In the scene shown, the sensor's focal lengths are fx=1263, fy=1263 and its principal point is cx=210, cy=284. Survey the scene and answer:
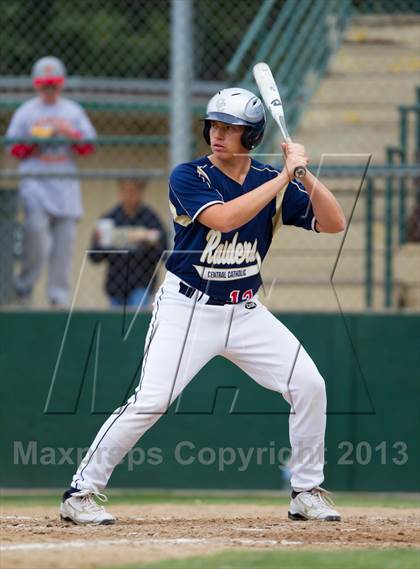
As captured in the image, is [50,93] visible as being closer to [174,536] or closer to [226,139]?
[226,139]

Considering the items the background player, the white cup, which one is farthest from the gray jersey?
the background player

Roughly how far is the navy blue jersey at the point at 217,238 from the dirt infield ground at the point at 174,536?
122 cm

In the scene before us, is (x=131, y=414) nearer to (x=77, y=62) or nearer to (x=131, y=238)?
(x=131, y=238)

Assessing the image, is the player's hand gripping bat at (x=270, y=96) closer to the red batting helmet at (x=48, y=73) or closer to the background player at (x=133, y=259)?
the background player at (x=133, y=259)

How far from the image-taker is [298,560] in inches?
211

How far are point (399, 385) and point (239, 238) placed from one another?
3810 millimetres

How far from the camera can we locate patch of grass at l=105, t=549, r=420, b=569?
5180mm

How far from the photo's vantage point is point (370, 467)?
32.5ft

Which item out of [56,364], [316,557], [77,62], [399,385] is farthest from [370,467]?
[77,62]

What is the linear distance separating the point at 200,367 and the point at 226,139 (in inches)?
46.1

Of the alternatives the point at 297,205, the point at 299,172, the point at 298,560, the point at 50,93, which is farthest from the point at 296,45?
the point at 298,560

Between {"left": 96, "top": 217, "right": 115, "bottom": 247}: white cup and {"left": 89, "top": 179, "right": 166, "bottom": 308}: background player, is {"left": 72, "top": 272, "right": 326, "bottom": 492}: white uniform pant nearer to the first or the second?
{"left": 89, "top": 179, "right": 166, "bottom": 308}: background player

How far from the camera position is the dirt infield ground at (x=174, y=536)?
17.6 feet

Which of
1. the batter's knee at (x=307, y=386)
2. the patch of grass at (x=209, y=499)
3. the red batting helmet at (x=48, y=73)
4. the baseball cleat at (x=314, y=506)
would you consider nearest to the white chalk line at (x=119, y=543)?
the baseball cleat at (x=314, y=506)
